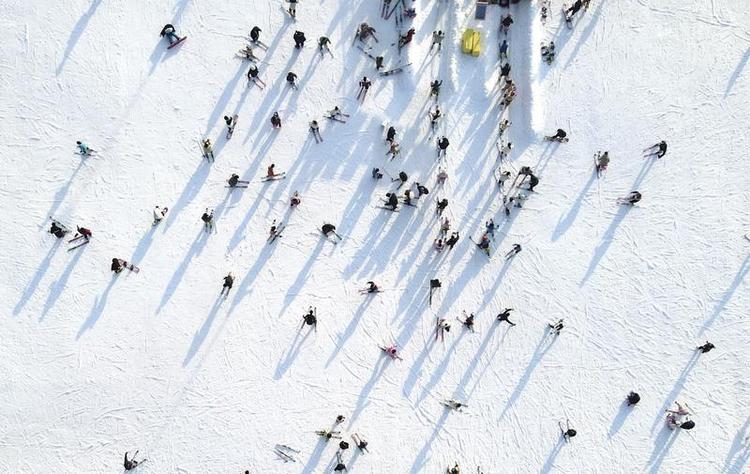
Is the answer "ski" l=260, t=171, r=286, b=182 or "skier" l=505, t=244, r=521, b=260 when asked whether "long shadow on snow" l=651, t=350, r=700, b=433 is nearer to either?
"skier" l=505, t=244, r=521, b=260

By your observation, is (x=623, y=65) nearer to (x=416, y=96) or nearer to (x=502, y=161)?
(x=502, y=161)

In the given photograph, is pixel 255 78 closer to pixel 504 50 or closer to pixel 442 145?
pixel 442 145

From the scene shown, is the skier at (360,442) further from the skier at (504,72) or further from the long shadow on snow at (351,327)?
the skier at (504,72)

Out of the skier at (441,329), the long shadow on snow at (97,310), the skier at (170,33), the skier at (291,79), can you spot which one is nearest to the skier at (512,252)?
the skier at (441,329)

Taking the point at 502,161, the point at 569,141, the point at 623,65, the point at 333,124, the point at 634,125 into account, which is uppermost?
the point at 623,65

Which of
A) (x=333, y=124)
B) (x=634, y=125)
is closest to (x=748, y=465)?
(x=634, y=125)

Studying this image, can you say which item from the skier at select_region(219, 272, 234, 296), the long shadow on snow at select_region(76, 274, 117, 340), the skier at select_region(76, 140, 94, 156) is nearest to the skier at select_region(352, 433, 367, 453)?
the skier at select_region(219, 272, 234, 296)

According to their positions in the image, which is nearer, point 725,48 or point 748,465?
point 748,465

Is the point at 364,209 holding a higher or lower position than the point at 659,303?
lower
